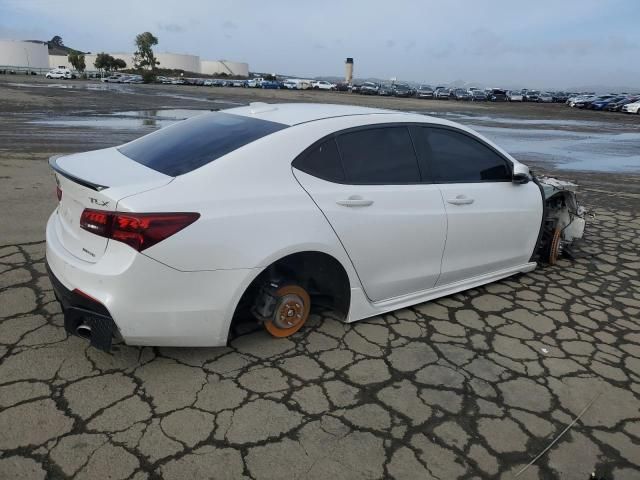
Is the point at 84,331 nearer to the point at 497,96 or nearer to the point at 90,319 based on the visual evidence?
the point at 90,319

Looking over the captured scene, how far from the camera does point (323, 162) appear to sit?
124 inches

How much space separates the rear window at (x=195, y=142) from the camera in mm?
2953

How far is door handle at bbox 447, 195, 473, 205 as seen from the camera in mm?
3691

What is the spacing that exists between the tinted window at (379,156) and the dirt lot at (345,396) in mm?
1094

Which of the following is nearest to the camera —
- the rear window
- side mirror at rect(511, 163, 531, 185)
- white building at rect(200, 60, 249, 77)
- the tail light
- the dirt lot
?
the dirt lot

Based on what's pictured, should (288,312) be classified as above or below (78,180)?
below

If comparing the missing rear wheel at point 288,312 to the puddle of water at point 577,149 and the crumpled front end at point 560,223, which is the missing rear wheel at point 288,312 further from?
the puddle of water at point 577,149

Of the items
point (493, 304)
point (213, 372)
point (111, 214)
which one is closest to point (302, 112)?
point (111, 214)

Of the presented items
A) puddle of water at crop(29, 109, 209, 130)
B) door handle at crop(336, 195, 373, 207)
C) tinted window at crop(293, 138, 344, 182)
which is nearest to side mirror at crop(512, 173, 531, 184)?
door handle at crop(336, 195, 373, 207)

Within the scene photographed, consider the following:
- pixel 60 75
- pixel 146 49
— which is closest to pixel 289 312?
pixel 60 75

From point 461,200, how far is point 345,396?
1785mm

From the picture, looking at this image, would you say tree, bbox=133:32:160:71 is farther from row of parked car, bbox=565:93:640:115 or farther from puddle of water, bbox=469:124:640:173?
puddle of water, bbox=469:124:640:173

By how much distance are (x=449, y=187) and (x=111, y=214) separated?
94.4 inches

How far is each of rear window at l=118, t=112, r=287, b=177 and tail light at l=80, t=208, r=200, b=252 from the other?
382 millimetres
